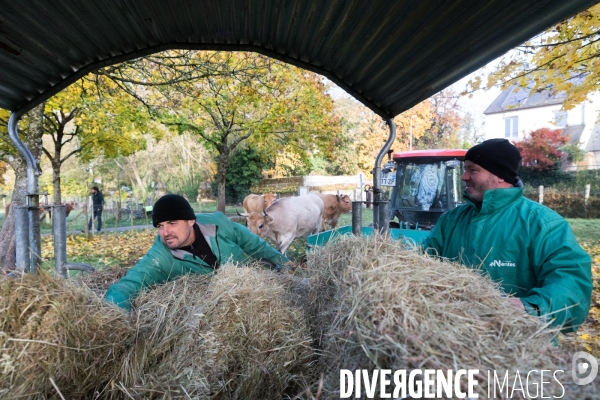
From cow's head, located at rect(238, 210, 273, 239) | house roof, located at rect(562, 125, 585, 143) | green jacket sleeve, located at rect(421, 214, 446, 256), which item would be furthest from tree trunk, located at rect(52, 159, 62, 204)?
house roof, located at rect(562, 125, 585, 143)

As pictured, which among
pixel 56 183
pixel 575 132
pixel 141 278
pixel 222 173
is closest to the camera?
pixel 141 278

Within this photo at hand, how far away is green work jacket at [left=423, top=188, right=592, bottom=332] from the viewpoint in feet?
6.07

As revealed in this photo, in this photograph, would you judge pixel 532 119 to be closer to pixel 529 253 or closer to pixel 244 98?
pixel 244 98

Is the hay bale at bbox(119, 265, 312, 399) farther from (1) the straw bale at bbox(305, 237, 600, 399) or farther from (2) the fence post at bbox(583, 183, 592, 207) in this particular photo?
(2) the fence post at bbox(583, 183, 592, 207)

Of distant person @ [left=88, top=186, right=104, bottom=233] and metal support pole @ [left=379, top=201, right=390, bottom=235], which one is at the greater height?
metal support pole @ [left=379, top=201, right=390, bottom=235]

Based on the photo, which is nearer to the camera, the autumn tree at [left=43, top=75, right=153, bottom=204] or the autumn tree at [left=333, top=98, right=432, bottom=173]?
the autumn tree at [left=43, top=75, right=153, bottom=204]

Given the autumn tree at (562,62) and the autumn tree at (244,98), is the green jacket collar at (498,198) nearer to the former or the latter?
the autumn tree at (562,62)

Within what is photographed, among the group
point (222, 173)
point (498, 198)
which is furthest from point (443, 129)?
point (498, 198)

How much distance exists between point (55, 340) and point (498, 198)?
2398mm

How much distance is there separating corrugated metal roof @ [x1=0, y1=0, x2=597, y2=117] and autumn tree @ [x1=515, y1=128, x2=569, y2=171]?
24.2 m

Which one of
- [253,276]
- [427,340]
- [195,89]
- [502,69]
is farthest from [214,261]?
[195,89]

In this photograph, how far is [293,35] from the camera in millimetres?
2768

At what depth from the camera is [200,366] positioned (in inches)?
69.4

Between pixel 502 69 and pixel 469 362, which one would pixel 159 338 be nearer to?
pixel 469 362
